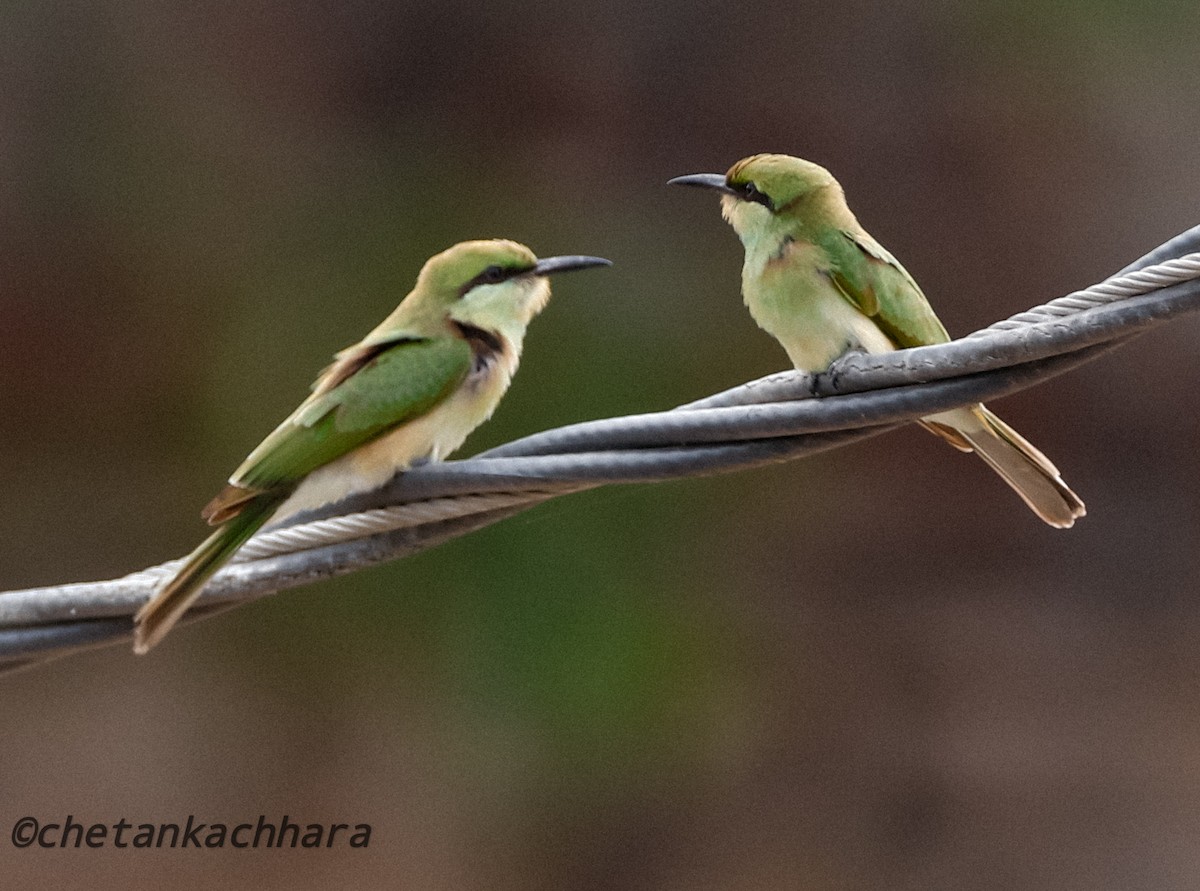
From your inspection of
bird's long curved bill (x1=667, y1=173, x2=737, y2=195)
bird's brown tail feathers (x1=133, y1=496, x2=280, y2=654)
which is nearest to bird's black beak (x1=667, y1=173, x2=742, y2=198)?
bird's long curved bill (x1=667, y1=173, x2=737, y2=195)

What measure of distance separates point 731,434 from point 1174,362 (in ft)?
7.81

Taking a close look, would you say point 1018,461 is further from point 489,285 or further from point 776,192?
point 489,285

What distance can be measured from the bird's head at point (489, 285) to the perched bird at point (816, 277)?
0.15m

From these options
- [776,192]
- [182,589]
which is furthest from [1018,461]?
[182,589]

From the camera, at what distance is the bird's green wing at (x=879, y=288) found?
114 centimetres

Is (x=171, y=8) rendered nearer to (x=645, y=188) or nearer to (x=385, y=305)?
(x=385, y=305)

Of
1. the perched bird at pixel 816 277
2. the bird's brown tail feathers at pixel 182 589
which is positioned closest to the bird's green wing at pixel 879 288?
the perched bird at pixel 816 277

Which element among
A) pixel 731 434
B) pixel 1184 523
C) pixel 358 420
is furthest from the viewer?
pixel 1184 523

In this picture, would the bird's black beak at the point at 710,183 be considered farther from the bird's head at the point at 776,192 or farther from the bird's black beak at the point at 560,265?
the bird's black beak at the point at 560,265

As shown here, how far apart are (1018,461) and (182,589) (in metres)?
0.64

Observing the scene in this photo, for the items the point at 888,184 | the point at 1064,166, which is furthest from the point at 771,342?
the point at 1064,166

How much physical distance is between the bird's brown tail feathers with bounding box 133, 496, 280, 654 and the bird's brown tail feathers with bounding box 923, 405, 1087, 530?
0.53 metres

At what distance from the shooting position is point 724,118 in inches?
118

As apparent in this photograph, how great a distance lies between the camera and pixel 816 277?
1147mm
